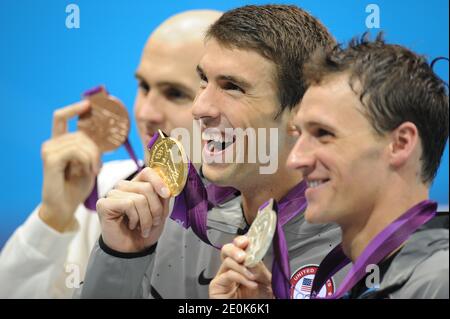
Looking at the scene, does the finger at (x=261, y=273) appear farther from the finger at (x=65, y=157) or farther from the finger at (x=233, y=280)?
the finger at (x=65, y=157)

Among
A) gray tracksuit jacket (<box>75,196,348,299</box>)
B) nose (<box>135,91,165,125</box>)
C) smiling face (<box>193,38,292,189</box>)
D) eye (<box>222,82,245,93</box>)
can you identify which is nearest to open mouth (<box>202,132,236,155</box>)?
smiling face (<box>193,38,292,189</box>)

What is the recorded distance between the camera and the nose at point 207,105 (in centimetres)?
212

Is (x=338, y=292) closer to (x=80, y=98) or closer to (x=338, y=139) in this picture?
(x=338, y=139)

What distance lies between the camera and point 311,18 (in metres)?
2.13

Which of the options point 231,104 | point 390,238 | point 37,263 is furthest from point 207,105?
point 37,263

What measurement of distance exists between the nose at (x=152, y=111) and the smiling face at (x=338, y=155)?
83 cm

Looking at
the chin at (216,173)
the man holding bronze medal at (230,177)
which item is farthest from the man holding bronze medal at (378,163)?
the chin at (216,173)

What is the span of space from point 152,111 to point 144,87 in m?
0.10

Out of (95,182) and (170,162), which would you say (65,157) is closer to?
(95,182)

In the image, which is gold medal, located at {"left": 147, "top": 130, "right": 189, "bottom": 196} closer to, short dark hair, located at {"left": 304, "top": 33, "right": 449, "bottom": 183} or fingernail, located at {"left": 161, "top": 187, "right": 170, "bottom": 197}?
fingernail, located at {"left": 161, "top": 187, "right": 170, "bottom": 197}

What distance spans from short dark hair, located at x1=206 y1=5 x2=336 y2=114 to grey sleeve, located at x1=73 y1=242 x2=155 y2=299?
60 centimetres
